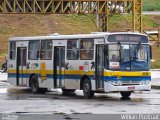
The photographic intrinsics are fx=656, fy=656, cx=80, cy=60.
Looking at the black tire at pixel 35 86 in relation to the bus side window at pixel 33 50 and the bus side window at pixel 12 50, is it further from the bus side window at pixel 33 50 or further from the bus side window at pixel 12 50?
the bus side window at pixel 12 50

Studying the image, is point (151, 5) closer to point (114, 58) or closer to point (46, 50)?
point (46, 50)

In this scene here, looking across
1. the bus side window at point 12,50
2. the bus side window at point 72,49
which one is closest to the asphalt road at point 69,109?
the bus side window at point 72,49

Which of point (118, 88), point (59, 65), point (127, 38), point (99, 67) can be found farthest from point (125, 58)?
point (59, 65)

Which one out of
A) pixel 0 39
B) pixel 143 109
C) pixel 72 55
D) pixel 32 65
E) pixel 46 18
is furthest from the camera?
pixel 46 18

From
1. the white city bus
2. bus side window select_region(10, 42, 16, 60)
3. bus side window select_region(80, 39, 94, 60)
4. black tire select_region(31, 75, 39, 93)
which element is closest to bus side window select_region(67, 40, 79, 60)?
the white city bus

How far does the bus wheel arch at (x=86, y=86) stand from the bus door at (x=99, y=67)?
53 cm

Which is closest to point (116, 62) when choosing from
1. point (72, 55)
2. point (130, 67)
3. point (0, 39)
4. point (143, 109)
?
point (130, 67)

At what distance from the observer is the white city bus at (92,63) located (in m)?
26.3

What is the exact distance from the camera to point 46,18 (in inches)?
3600

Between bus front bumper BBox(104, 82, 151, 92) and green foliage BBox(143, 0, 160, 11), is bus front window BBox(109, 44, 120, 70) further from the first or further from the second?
green foliage BBox(143, 0, 160, 11)

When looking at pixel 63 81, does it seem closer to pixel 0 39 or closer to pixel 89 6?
pixel 89 6

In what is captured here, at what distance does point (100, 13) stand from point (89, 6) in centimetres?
135

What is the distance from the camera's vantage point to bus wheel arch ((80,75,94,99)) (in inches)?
1069

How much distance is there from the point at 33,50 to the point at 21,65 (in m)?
1.44
